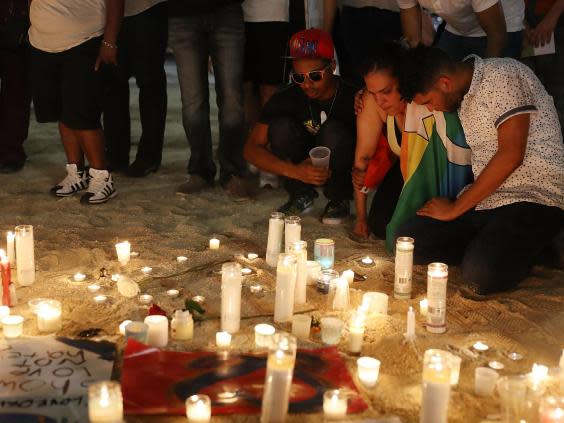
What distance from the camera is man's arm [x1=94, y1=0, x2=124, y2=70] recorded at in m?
4.91

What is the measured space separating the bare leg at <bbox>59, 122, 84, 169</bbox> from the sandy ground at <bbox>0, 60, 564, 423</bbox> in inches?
12.0

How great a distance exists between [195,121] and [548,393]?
10.8 feet

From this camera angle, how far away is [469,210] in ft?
13.2

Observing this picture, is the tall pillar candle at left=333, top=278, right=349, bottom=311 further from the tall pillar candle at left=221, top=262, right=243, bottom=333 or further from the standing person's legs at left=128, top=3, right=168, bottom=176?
the standing person's legs at left=128, top=3, right=168, bottom=176

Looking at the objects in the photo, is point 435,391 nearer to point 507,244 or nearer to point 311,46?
point 507,244

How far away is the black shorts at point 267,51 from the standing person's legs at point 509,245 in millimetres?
2133

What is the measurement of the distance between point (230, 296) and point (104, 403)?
2.98ft

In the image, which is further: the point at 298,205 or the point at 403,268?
the point at 298,205

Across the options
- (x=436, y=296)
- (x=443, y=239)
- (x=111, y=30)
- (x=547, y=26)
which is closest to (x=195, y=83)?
(x=111, y=30)

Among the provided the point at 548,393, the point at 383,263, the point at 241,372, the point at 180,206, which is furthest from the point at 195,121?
the point at 548,393

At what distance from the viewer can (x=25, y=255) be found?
3648mm

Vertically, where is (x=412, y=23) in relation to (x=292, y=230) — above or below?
above

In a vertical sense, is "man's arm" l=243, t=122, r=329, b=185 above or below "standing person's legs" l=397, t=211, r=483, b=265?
above

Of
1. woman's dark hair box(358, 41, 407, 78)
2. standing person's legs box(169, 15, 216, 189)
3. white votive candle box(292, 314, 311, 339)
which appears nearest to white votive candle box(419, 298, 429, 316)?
white votive candle box(292, 314, 311, 339)
